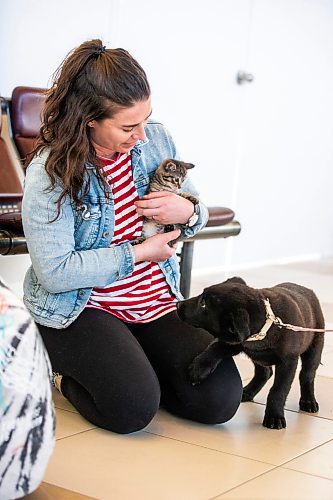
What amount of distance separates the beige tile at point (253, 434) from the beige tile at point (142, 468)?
0.19 feet

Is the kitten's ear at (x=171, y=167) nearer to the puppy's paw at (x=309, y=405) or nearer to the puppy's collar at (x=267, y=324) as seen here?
the puppy's collar at (x=267, y=324)

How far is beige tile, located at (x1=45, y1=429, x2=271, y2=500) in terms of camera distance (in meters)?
2.05

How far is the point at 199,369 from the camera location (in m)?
2.56

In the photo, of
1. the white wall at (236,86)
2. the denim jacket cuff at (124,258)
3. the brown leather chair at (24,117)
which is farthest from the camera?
the white wall at (236,86)

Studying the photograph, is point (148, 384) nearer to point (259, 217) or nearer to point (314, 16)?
point (259, 217)

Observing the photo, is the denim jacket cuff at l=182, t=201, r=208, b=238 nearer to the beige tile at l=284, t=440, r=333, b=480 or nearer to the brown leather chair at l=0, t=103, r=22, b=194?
the beige tile at l=284, t=440, r=333, b=480

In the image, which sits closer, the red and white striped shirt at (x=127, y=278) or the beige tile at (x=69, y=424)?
the beige tile at (x=69, y=424)

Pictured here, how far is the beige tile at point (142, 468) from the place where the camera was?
205 cm

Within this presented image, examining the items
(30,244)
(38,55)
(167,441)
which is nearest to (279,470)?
(167,441)

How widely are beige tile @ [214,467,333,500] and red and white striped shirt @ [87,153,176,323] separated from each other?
666mm

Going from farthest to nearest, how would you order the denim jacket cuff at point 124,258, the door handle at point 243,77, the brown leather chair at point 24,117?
the door handle at point 243,77
the brown leather chair at point 24,117
the denim jacket cuff at point 124,258

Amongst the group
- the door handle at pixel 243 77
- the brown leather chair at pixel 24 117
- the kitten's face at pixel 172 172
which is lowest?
the door handle at pixel 243 77

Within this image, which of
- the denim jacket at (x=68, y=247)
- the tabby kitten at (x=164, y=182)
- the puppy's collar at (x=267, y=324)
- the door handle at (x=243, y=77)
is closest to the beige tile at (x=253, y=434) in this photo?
the puppy's collar at (x=267, y=324)

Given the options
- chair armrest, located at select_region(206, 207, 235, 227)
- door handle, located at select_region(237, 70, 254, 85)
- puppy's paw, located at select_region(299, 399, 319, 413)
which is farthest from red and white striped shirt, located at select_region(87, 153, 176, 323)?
door handle, located at select_region(237, 70, 254, 85)
